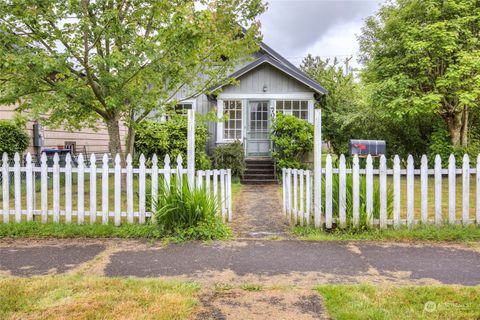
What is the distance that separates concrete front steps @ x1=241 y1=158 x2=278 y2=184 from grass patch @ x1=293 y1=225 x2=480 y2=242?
317 inches

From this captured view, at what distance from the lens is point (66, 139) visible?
15.2 meters

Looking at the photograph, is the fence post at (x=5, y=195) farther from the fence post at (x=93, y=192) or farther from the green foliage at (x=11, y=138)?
the green foliage at (x=11, y=138)

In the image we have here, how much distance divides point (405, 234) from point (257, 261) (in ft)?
7.95

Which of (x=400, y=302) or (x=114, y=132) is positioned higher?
(x=114, y=132)

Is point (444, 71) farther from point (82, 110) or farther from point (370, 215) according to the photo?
point (82, 110)

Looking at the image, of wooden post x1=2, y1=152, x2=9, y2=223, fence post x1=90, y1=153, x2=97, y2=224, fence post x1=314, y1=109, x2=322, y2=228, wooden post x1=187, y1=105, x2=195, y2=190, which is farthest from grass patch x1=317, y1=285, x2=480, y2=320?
wooden post x1=2, y1=152, x2=9, y2=223

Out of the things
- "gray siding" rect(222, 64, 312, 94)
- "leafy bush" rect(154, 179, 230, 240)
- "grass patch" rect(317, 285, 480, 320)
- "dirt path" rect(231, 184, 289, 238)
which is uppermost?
"gray siding" rect(222, 64, 312, 94)

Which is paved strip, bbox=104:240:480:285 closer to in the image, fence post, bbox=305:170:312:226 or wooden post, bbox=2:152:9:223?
fence post, bbox=305:170:312:226

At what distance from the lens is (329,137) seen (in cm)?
2041

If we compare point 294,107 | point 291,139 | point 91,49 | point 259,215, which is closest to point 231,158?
point 291,139

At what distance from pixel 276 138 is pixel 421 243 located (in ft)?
29.3

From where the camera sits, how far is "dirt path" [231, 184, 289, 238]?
6172 mm

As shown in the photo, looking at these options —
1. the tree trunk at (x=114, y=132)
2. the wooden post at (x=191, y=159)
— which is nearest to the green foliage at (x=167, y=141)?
the tree trunk at (x=114, y=132)

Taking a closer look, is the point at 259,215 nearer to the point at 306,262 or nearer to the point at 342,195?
the point at 342,195
